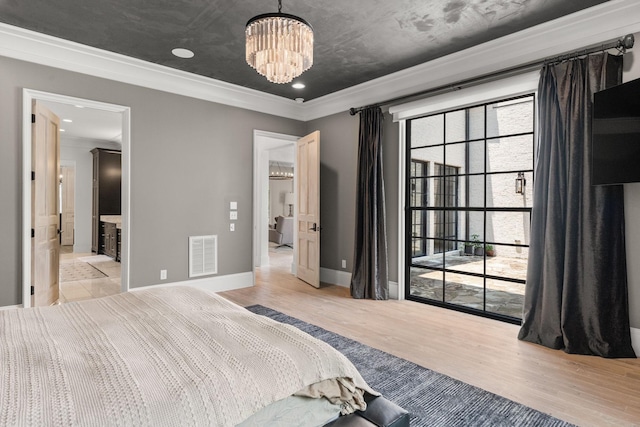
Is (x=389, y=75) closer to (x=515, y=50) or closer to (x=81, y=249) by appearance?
(x=515, y=50)

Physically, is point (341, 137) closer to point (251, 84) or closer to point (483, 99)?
point (251, 84)

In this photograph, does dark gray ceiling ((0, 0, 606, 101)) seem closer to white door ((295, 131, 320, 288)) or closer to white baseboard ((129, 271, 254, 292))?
white door ((295, 131, 320, 288))

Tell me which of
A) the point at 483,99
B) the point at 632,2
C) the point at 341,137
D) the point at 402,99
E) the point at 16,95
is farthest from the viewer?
the point at 341,137

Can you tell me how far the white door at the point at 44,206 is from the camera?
3.58m

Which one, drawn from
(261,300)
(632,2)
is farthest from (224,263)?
(632,2)

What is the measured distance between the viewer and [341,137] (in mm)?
5258

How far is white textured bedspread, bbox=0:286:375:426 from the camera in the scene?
39.0 inches

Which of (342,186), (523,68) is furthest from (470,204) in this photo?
(342,186)

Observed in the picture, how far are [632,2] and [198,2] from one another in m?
3.39

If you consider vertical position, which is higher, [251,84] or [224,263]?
[251,84]

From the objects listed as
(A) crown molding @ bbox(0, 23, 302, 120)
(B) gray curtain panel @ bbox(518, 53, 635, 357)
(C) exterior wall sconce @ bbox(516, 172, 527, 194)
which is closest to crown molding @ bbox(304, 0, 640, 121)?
(B) gray curtain panel @ bbox(518, 53, 635, 357)

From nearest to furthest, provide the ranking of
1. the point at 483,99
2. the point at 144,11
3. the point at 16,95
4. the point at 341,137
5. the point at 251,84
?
the point at 144,11, the point at 16,95, the point at 483,99, the point at 251,84, the point at 341,137

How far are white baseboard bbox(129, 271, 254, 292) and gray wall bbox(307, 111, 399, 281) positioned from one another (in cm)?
121

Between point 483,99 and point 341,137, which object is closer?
point 483,99
